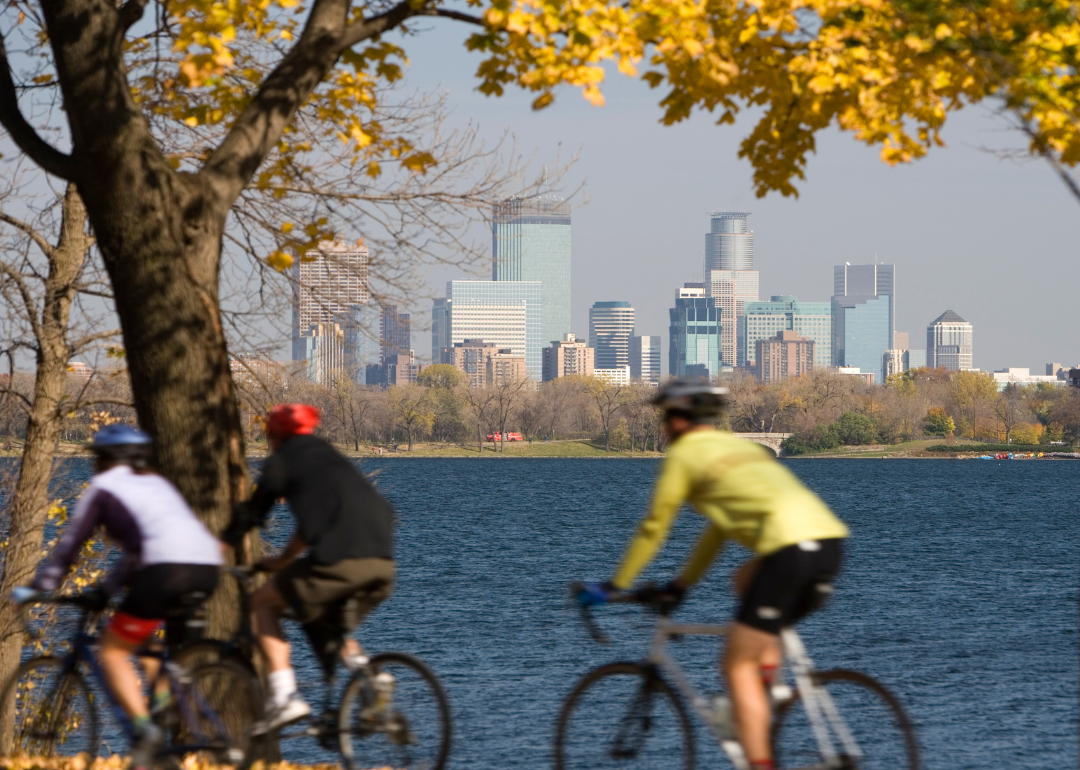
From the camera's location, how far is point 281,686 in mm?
6121

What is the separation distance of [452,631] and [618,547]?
28.6 m

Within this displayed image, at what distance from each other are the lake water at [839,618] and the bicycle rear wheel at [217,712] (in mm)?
3363

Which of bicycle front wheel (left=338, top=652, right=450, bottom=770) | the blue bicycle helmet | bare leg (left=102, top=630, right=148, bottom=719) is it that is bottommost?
bicycle front wheel (left=338, top=652, right=450, bottom=770)

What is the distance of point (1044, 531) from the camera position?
8525 centimetres

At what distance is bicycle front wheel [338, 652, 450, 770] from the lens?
6.23 metres

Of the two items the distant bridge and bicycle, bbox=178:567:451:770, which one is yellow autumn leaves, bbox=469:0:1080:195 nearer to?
bicycle, bbox=178:567:451:770

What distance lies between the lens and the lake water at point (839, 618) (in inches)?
1128

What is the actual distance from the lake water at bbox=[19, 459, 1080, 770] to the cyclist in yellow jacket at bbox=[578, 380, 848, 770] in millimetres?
3408

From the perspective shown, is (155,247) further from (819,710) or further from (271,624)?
(819,710)

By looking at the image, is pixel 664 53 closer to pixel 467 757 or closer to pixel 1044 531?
pixel 467 757

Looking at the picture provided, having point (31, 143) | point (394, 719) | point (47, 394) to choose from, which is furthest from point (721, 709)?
point (47, 394)

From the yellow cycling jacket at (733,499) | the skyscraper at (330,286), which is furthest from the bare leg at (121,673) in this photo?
the skyscraper at (330,286)

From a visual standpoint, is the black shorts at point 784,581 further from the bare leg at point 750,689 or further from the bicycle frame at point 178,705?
the bicycle frame at point 178,705

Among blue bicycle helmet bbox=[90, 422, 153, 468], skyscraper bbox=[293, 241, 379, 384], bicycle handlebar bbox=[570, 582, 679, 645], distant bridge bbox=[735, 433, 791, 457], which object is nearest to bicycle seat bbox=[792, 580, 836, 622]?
bicycle handlebar bbox=[570, 582, 679, 645]
